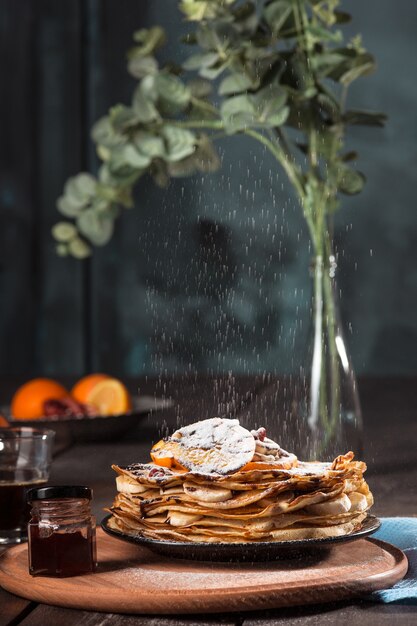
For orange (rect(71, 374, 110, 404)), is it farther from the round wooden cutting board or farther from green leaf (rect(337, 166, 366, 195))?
the round wooden cutting board

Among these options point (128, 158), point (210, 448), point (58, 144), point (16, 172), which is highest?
point (58, 144)

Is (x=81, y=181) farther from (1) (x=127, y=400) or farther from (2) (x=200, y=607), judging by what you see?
(2) (x=200, y=607)

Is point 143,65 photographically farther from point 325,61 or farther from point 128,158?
point 325,61

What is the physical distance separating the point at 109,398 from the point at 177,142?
18.9 inches

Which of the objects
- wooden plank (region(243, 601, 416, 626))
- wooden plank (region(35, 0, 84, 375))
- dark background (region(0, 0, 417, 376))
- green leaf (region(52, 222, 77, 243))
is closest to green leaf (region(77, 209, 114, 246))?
green leaf (region(52, 222, 77, 243))

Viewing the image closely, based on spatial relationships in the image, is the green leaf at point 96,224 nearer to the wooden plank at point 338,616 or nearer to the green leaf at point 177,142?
the green leaf at point 177,142

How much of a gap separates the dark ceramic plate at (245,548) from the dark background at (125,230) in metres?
2.85

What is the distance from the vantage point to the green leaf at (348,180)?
1711 millimetres

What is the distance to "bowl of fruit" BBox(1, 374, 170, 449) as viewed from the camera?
1862mm

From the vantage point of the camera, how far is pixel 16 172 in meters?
4.43

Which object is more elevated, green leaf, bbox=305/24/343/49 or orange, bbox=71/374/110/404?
green leaf, bbox=305/24/343/49

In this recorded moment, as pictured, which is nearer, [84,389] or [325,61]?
[325,61]

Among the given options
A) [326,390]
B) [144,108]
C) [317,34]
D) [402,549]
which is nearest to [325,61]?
[317,34]

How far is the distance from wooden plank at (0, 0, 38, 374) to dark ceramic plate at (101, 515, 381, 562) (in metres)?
3.47
